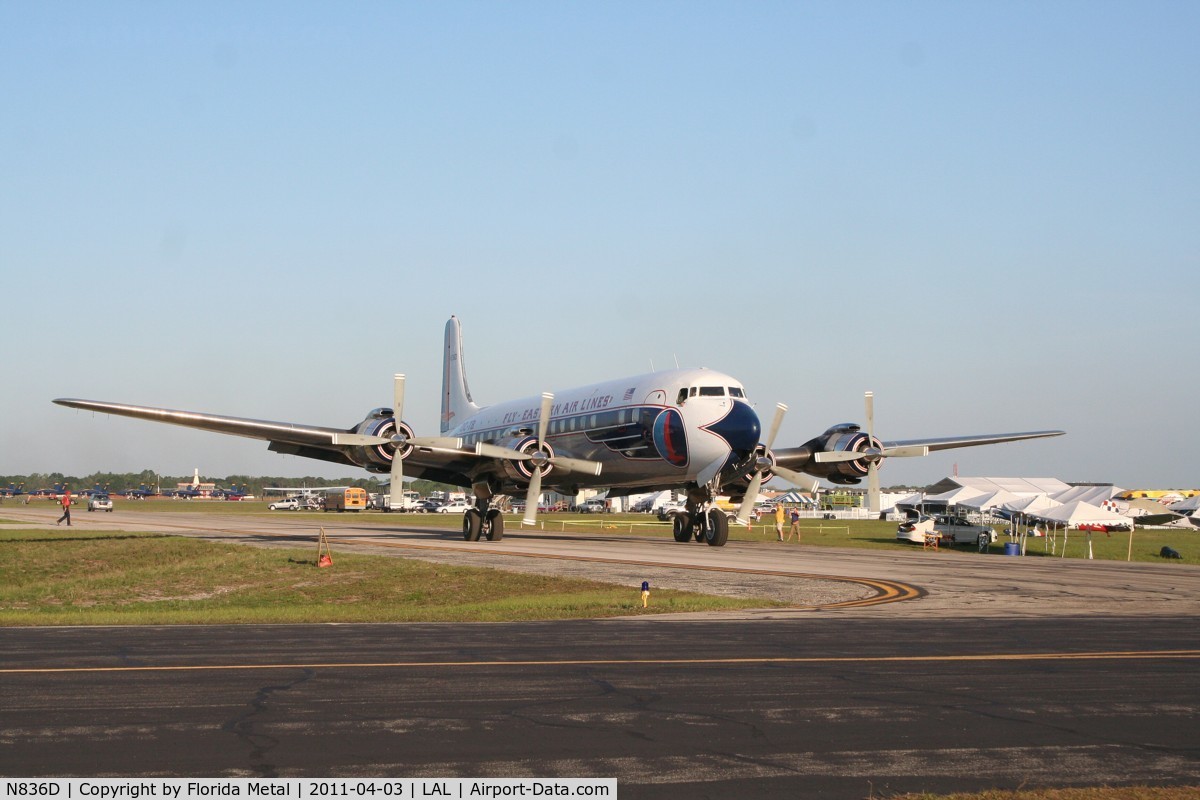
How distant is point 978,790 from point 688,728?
2771 millimetres

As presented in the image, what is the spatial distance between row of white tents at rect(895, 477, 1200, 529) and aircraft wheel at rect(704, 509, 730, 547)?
18.5m

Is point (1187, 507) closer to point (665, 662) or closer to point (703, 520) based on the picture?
point (703, 520)

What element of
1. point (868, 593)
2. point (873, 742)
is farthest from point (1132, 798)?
point (868, 593)

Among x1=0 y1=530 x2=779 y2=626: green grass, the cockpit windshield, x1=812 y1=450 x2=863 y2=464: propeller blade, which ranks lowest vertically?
x1=0 y1=530 x2=779 y2=626: green grass

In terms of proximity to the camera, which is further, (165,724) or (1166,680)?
(1166,680)

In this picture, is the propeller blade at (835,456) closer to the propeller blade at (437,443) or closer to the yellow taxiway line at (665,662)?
the propeller blade at (437,443)

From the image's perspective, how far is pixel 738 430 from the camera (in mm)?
41562

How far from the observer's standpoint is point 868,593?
84.8ft

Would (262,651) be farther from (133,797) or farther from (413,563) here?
(413,563)

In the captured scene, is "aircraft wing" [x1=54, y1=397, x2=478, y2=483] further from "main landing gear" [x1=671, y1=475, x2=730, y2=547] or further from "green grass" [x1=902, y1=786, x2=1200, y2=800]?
"green grass" [x1=902, y1=786, x2=1200, y2=800]

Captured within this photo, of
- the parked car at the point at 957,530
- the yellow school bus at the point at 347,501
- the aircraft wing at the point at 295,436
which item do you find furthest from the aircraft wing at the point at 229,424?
the yellow school bus at the point at 347,501

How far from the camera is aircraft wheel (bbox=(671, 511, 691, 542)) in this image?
48344 mm

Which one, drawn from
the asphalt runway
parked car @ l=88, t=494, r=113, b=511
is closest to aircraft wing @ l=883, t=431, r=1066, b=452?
the asphalt runway

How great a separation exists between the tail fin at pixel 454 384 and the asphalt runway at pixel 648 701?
44885 millimetres
